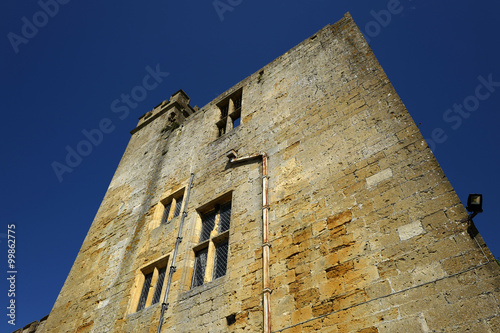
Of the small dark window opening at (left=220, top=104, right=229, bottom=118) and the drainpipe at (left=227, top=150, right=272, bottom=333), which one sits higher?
the small dark window opening at (left=220, top=104, right=229, bottom=118)

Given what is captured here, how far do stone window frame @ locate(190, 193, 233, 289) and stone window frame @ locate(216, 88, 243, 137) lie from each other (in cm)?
258

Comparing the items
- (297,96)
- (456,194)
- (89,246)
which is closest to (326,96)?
(297,96)

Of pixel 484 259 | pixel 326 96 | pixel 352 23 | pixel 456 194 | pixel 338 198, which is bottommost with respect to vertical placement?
pixel 484 259

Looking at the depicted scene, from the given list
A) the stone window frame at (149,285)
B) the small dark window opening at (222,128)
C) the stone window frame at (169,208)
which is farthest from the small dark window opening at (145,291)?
the small dark window opening at (222,128)

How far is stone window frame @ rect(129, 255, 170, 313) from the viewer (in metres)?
6.74

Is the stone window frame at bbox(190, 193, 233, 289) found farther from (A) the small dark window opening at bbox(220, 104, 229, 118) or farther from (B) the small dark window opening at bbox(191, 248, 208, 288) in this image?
(A) the small dark window opening at bbox(220, 104, 229, 118)

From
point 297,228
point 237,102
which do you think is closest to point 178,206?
point 237,102

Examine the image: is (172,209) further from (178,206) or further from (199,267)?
(199,267)

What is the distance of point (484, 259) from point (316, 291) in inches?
74.4

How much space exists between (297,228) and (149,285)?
362cm

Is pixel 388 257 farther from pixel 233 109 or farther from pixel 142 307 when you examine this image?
pixel 233 109

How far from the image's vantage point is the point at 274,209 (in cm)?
590

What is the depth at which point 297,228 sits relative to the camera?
5328 millimetres

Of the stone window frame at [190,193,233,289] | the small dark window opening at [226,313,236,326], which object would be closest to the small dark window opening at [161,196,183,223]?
the stone window frame at [190,193,233,289]
